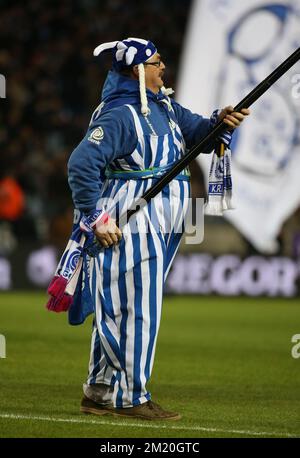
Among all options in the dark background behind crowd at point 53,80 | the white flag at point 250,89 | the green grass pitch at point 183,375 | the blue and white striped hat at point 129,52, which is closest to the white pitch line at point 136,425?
the green grass pitch at point 183,375

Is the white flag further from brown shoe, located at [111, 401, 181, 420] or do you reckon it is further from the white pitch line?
the white pitch line

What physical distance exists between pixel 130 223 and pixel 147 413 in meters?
1.12

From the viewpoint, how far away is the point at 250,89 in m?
16.3

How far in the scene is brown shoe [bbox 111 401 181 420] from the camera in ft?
20.9

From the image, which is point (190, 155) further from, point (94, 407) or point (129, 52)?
point (94, 407)

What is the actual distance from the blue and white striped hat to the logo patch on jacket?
0.50 metres

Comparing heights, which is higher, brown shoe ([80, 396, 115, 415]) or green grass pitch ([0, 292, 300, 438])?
brown shoe ([80, 396, 115, 415])

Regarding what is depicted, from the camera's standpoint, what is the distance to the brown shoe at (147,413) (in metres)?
6.38

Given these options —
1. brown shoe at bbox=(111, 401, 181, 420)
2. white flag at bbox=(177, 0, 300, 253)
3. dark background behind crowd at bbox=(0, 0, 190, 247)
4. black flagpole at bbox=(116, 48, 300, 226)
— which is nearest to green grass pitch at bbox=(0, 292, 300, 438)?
brown shoe at bbox=(111, 401, 181, 420)

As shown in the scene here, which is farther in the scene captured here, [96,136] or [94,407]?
[94,407]

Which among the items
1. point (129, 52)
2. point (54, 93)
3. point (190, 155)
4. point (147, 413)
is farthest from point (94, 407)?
point (54, 93)

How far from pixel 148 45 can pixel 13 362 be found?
368cm

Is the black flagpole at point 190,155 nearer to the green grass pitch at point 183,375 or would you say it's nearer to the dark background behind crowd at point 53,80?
the green grass pitch at point 183,375

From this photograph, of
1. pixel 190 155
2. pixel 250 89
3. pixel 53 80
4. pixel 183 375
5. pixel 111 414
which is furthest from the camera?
pixel 53 80
